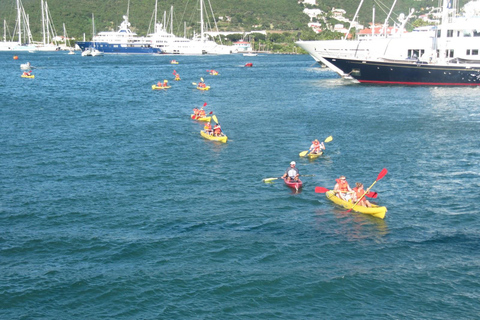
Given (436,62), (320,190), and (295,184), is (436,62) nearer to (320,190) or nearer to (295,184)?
(295,184)

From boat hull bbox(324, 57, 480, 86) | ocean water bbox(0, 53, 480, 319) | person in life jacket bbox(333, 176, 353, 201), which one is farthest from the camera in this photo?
boat hull bbox(324, 57, 480, 86)

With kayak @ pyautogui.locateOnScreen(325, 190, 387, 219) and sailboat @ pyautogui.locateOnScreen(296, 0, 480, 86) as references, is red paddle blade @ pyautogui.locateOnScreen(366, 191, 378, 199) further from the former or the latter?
sailboat @ pyautogui.locateOnScreen(296, 0, 480, 86)

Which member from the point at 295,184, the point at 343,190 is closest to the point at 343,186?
the point at 343,190

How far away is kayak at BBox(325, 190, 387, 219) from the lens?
1207 inches

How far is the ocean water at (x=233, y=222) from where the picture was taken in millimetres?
23172

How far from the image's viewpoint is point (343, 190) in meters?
33.1

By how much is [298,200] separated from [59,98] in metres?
56.0

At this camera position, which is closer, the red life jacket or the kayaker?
the red life jacket

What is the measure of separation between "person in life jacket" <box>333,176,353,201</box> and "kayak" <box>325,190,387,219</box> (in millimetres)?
244

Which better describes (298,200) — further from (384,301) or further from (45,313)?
(45,313)

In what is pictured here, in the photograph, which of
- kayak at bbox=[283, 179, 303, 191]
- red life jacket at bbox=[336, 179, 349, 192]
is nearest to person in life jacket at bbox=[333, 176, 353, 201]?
red life jacket at bbox=[336, 179, 349, 192]

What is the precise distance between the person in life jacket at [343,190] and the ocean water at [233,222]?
95 cm

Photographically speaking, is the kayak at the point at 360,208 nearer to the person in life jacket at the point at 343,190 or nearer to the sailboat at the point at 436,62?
the person in life jacket at the point at 343,190

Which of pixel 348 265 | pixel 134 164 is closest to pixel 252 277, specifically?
pixel 348 265
